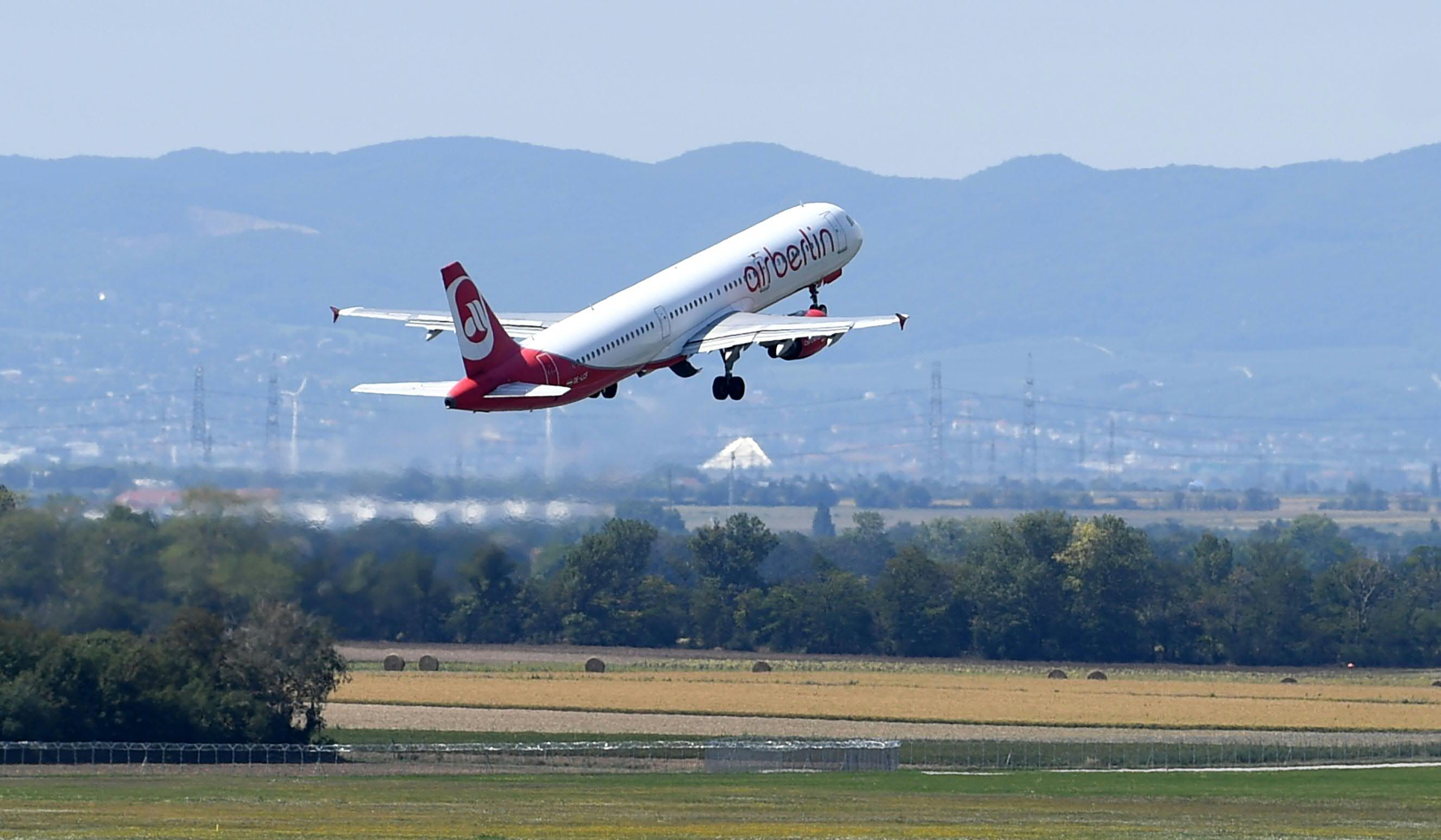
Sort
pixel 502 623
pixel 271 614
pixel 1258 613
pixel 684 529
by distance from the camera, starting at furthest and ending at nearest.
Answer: pixel 684 529
pixel 1258 613
pixel 502 623
pixel 271 614

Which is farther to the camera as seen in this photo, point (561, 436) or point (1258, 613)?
point (1258, 613)

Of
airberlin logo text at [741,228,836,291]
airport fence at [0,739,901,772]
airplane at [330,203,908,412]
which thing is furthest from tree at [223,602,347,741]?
airberlin logo text at [741,228,836,291]

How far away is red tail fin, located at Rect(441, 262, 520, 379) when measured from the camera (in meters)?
64.7

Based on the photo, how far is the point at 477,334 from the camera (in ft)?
212

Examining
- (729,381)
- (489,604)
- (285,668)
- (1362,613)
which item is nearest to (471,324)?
(729,381)

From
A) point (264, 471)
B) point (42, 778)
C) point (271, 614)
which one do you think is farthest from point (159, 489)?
point (42, 778)

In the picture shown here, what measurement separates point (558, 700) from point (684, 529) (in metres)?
74.2

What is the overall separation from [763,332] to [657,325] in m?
3.16

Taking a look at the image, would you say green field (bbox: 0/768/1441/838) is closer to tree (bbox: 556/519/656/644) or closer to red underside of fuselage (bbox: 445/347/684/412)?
red underside of fuselage (bbox: 445/347/684/412)

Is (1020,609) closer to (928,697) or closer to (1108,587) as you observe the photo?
(1108,587)

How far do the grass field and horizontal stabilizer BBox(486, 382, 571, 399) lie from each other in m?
40.0

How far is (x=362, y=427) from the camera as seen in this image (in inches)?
4102

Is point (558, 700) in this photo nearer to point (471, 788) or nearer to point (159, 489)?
point (159, 489)

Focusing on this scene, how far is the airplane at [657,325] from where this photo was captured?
212 feet
